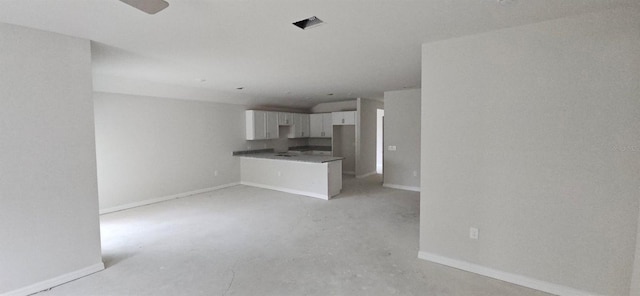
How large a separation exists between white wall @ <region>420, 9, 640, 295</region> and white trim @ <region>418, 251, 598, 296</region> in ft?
0.06

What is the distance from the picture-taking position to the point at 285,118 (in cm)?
826

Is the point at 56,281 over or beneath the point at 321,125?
beneath

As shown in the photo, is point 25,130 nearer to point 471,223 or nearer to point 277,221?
point 277,221

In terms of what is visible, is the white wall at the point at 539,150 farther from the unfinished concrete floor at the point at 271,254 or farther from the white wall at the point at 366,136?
the white wall at the point at 366,136

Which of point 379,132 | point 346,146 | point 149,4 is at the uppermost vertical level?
point 149,4

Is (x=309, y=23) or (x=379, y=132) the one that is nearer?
(x=309, y=23)

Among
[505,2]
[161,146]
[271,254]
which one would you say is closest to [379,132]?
[161,146]

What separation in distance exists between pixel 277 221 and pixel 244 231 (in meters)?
0.59

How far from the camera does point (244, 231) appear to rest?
12.9ft

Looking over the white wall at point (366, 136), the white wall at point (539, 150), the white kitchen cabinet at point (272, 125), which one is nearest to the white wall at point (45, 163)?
the white wall at point (539, 150)

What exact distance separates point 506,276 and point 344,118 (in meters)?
6.11

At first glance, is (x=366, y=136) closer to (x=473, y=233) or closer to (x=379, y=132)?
(x=379, y=132)

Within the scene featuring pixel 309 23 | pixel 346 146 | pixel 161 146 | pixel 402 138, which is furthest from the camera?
pixel 346 146

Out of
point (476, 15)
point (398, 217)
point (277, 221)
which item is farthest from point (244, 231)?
point (476, 15)
